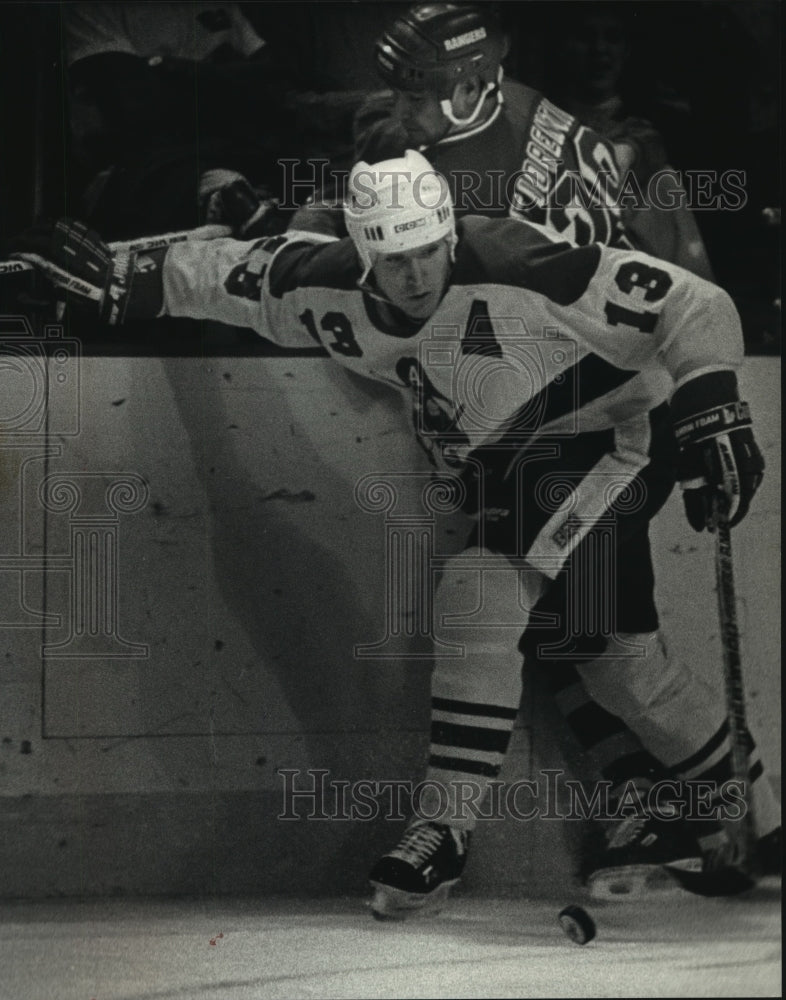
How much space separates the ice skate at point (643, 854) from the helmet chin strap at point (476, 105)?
1.38 m

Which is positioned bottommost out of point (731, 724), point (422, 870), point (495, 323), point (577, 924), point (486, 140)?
point (577, 924)

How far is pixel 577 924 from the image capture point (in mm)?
2348

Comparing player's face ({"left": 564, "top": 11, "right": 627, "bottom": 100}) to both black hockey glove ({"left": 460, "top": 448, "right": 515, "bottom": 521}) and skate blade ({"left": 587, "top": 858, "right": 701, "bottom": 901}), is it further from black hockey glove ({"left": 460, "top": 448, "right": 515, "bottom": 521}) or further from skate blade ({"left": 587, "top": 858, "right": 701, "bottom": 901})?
Result: skate blade ({"left": 587, "top": 858, "right": 701, "bottom": 901})

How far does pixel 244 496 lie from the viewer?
2318mm

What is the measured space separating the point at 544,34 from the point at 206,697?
1427 mm

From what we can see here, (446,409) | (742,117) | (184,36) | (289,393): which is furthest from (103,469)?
(742,117)

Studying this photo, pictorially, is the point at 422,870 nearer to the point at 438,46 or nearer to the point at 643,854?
the point at 643,854

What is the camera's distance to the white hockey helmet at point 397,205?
89.1 inches

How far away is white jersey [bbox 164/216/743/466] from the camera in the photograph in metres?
2.29

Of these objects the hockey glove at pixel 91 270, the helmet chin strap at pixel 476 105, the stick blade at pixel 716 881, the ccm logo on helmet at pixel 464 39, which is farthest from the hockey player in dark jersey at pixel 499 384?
the stick blade at pixel 716 881

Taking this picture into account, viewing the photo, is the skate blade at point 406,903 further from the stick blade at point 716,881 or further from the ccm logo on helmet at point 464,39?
the ccm logo on helmet at point 464,39

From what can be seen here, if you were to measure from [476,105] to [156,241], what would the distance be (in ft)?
2.18

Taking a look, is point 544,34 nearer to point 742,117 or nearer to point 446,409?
point 742,117

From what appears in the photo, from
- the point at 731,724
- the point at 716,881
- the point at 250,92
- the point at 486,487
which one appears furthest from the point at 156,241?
the point at 716,881
